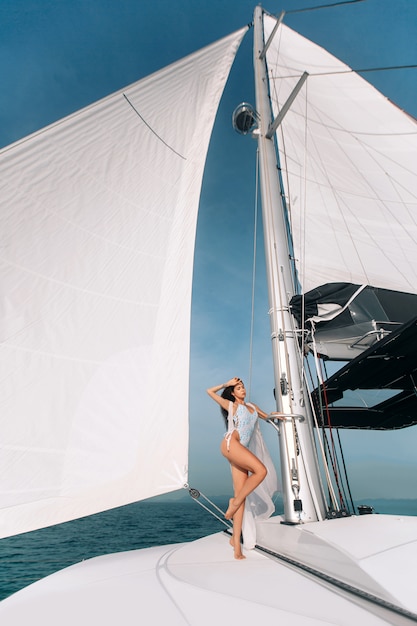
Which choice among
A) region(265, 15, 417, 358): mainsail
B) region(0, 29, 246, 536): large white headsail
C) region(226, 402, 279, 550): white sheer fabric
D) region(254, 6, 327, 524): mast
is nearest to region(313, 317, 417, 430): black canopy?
region(254, 6, 327, 524): mast

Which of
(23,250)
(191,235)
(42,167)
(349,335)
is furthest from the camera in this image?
(349,335)

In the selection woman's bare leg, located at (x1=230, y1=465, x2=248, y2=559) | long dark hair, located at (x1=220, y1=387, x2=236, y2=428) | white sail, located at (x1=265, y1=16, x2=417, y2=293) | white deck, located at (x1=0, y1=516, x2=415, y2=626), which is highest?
white sail, located at (x1=265, y1=16, x2=417, y2=293)

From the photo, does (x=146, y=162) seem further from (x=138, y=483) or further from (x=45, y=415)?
(x=138, y=483)

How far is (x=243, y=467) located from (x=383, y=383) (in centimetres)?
371

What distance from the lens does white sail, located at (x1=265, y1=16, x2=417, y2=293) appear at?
20.7 feet

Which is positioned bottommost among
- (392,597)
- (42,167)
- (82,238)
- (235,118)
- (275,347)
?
(392,597)

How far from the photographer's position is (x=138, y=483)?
9.35 feet

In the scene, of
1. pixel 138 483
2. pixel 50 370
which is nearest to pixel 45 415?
pixel 50 370

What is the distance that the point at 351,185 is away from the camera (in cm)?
684

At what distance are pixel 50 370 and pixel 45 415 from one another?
365mm

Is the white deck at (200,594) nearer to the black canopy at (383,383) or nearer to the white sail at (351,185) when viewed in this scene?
the black canopy at (383,383)

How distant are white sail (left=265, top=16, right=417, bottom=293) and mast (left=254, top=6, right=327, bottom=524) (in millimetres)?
1400

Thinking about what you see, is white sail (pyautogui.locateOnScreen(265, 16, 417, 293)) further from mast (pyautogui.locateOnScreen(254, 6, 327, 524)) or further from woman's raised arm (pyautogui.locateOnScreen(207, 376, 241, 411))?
woman's raised arm (pyautogui.locateOnScreen(207, 376, 241, 411))

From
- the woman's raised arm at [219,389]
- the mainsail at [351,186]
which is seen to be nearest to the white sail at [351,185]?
the mainsail at [351,186]
